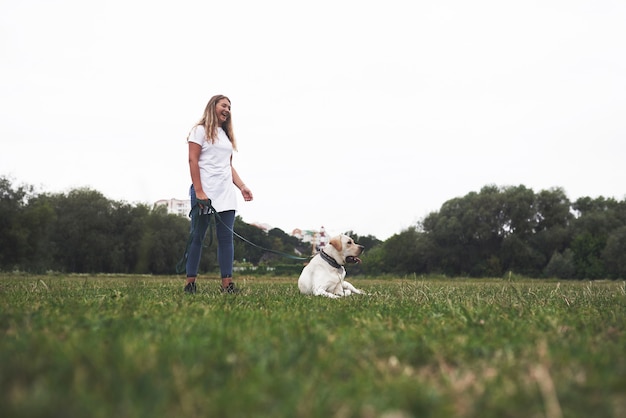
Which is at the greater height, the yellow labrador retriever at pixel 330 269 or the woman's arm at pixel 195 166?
the woman's arm at pixel 195 166

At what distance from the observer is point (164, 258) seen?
54.2 m

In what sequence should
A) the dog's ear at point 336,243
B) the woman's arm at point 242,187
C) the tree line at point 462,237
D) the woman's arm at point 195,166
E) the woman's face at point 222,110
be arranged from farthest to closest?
1. the tree line at point 462,237
2. the dog's ear at point 336,243
3. the woman's arm at point 242,187
4. the woman's face at point 222,110
5. the woman's arm at point 195,166

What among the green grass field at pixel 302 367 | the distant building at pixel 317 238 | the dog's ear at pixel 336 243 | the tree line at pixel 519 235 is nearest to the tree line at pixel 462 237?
the tree line at pixel 519 235

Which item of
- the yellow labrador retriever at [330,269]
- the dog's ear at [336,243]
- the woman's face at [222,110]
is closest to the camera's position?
the woman's face at [222,110]

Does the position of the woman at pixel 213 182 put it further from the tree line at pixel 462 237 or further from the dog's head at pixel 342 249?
the tree line at pixel 462 237

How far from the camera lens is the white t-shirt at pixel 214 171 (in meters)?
8.05

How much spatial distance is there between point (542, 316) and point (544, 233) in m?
59.1

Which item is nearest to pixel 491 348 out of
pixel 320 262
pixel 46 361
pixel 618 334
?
pixel 618 334

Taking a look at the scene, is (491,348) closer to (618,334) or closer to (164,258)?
(618,334)

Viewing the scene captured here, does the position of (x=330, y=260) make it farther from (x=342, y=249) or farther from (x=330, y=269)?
(x=342, y=249)

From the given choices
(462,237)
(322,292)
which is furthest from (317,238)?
(462,237)

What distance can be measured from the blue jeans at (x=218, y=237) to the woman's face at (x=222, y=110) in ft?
3.78

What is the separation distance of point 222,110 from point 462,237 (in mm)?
56327

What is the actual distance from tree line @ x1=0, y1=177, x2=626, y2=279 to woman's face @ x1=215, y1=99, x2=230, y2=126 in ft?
132
